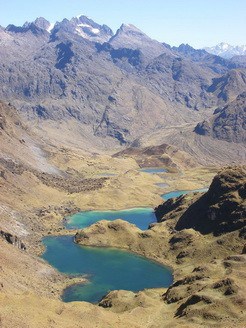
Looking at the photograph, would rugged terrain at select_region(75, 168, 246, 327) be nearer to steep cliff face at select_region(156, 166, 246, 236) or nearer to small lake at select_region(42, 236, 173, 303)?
steep cliff face at select_region(156, 166, 246, 236)

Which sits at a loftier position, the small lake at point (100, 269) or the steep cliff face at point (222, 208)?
the steep cliff face at point (222, 208)

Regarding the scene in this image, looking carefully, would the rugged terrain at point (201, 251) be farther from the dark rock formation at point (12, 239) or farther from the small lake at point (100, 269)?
the dark rock formation at point (12, 239)

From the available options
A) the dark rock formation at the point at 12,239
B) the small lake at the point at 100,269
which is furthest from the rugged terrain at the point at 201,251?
the dark rock formation at the point at 12,239

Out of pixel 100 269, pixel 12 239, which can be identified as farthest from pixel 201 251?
pixel 12 239

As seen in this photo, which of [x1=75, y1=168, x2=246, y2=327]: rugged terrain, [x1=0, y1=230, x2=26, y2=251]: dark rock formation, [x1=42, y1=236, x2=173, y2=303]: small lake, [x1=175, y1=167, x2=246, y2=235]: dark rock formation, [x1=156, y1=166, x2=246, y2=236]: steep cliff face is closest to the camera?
[x1=75, y1=168, x2=246, y2=327]: rugged terrain

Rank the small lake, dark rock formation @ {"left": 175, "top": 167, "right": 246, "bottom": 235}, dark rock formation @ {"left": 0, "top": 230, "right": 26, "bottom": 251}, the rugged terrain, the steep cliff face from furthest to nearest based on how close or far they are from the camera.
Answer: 1. dark rock formation @ {"left": 175, "top": 167, "right": 246, "bottom": 235}
2. the steep cliff face
3. dark rock formation @ {"left": 0, "top": 230, "right": 26, "bottom": 251}
4. the small lake
5. the rugged terrain

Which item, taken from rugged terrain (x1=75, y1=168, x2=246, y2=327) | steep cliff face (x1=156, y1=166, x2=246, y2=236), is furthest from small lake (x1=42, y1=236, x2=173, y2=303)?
steep cliff face (x1=156, y1=166, x2=246, y2=236)

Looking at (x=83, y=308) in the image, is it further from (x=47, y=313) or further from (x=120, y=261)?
(x=120, y=261)

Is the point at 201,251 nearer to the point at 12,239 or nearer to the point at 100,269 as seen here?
the point at 100,269

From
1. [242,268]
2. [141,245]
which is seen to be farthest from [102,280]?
[242,268]
